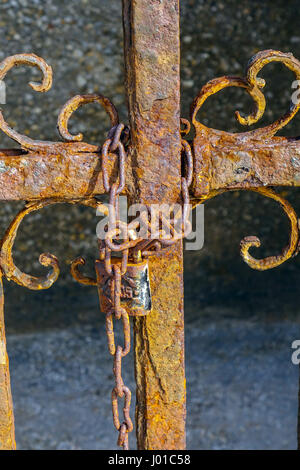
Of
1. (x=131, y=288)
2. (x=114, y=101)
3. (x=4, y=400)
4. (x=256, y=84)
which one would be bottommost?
(x=4, y=400)

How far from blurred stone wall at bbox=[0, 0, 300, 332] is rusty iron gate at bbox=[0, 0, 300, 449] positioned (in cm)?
180

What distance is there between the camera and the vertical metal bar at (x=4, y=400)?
34.0 inches

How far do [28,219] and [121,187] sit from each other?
1973mm

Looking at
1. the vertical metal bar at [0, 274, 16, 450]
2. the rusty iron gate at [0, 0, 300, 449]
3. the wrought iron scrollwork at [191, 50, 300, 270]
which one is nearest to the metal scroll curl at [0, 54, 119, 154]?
the rusty iron gate at [0, 0, 300, 449]

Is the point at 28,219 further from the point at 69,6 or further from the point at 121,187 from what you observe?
the point at 121,187

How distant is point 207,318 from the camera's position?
266 centimetres

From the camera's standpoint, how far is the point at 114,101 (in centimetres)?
254

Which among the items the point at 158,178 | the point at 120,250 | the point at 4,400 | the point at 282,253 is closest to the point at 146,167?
the point at 158,178

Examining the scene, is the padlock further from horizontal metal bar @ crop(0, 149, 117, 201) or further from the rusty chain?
horizontal metal bar @ crop(0, 149, 117, 201)

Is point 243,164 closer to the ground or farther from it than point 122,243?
farther from it

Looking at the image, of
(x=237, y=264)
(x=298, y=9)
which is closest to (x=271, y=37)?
(x=298, y=9)

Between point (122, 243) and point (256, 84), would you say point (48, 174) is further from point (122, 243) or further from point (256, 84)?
point (256, 84)

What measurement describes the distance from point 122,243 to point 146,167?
0.12 m

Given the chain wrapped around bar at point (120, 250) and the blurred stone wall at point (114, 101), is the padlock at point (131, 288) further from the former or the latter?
the blurred stone wall at point (114, 101)
